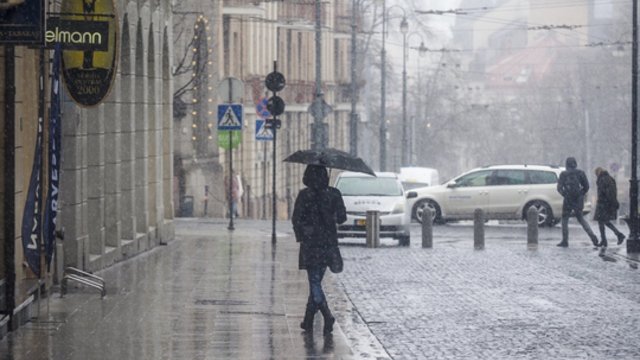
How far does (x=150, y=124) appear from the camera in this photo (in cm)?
3281

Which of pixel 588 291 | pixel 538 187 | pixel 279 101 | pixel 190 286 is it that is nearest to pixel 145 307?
pixel 190 286

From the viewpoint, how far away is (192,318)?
745 inches

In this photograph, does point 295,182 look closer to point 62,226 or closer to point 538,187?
point 538,187

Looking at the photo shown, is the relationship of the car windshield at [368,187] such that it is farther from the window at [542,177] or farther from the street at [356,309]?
the window at [542,177]

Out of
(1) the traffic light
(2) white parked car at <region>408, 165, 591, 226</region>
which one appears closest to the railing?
(1) the traffic light

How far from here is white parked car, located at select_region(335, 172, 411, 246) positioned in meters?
35.0

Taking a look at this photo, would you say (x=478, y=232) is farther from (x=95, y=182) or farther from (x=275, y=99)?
(x=95, y=182)

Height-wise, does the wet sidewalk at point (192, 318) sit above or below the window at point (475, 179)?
below

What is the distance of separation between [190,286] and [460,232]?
1906cm

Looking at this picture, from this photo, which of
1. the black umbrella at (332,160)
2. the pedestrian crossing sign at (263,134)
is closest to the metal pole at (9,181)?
the black umbrella at (332,160)

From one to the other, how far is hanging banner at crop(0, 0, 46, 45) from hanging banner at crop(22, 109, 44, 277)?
1485mm

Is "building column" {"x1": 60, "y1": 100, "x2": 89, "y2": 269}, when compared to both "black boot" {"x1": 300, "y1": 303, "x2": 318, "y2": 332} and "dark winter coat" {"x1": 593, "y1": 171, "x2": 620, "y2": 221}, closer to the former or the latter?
"black boot" {"x1": 300, "y1": 303, "x2": 318, "y2": 332}

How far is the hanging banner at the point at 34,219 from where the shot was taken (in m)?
17.4

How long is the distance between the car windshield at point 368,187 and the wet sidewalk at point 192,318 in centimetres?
786
